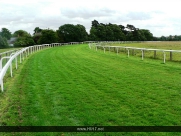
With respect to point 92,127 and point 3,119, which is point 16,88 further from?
point 92,127

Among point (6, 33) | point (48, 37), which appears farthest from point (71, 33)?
point (6, 33)

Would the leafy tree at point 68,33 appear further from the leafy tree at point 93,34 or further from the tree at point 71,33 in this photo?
the leafy tree at point 93,34

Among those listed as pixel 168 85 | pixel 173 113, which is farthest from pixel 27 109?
pixel 168 85

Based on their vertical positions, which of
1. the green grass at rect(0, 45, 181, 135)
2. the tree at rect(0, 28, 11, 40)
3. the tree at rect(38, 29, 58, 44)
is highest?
the tree at rect(0, 28, 11, 40)

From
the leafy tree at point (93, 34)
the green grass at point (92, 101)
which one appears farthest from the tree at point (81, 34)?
the green grass at point (92, 101)

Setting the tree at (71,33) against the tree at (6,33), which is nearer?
the tree at (71,33)

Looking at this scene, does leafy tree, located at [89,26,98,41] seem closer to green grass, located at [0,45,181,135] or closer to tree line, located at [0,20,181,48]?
tree line, located at [0,20,181,48]

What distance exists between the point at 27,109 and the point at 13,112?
307mm

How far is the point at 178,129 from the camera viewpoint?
4.31 metres

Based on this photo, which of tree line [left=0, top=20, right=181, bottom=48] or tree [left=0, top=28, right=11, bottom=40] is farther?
tree [left=0, top=28, right=11, bottom=40]

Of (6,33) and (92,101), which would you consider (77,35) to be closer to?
(6,33)

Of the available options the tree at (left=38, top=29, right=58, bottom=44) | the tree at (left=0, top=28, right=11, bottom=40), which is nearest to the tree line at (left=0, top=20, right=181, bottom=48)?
the tree at (left=38, top=29, right=58, bottom=44)

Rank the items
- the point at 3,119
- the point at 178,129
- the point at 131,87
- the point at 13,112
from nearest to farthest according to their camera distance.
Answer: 1. the point at 178,129
2. the point at 3,119
3. the point at 13,112
4. the point at 131,87

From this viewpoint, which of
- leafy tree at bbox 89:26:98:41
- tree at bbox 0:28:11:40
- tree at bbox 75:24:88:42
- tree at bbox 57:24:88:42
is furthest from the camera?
tree at bbox 0:28:11:40
